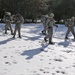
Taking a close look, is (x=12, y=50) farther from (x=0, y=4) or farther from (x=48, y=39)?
(x=0, y=4)

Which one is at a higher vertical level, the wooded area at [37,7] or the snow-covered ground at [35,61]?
the wooded area at [37,7]

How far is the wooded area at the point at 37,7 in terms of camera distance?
36.2 metres

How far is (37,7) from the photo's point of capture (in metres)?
39.3

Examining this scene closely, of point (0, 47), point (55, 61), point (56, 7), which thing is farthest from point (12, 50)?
point (56, 7)

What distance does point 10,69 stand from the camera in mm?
8477

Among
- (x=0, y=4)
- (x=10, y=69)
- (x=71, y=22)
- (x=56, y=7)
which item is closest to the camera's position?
(x=10, y=69)

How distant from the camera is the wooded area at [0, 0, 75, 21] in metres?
36.2

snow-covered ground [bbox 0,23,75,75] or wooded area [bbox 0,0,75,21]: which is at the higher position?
wooded area [bbox 0,0,75,21]

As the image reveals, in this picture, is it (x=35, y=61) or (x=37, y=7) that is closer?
(x=35, y=61)

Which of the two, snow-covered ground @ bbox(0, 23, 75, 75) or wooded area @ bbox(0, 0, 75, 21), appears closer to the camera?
snow-covered ground @ bbox(0, 23, 75, 75)

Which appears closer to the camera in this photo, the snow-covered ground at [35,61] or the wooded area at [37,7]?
the snow-covered ground at [35,61]

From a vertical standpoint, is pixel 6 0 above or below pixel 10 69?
above

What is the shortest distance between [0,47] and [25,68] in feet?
13.2

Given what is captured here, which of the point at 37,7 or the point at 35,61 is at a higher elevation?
the point at 37,7
